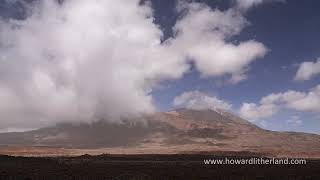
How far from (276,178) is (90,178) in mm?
17908

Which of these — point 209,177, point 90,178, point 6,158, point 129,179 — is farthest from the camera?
point 6,158

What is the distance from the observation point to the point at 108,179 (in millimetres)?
38781

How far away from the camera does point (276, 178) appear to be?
43.1 meters

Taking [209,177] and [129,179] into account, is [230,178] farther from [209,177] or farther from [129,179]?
[129,179]

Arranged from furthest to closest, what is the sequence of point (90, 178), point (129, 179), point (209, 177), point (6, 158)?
point (6, 158) < point (209, 177) < point (90, 178) < point (129, 179)

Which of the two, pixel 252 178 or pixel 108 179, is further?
pixel 252 178

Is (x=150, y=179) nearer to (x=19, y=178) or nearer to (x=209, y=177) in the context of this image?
(x=209, y=177)

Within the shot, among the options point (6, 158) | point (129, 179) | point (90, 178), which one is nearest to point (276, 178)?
point (129, 179)

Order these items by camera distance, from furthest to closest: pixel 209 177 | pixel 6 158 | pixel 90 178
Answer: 1. pixel 6 158
2. pixel 209 177
3. pixel 90 178

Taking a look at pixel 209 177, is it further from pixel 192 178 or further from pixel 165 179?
pixel 165 179

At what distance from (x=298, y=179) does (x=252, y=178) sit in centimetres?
416

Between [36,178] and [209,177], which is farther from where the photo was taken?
[209,177]

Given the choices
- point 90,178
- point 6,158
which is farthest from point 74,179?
point 6,158

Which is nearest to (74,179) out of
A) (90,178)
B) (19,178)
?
(90,178)
